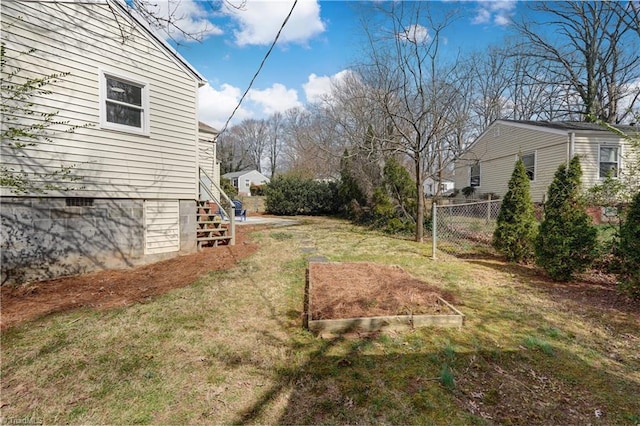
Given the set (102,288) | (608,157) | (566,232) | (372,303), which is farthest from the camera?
(608,157)

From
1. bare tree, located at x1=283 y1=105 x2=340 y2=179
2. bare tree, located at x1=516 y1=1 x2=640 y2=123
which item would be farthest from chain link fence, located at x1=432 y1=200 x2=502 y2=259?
bare tree, located at x1=516 y1=1 x2=640 y2=123

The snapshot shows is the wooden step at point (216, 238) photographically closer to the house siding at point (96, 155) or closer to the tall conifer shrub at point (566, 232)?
the house siding at point (96, 155)

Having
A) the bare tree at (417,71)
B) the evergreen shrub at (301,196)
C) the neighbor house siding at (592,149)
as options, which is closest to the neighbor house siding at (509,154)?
the neighbor house siding at (592,149)

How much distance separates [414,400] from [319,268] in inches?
141

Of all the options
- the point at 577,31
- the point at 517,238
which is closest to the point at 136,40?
the point at 517,238

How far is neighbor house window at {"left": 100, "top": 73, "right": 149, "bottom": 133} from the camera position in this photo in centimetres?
555

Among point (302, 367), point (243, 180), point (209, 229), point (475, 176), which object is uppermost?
point (243, 180)

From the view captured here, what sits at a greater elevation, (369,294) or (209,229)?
(209,229)

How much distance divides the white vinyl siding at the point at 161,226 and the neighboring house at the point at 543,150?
9316mm

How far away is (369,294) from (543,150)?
1377 centimetres

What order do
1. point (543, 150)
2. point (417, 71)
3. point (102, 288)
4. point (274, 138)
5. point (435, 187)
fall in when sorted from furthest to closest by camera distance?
1. point (274, 138)
2. point (435, 187)
3. point (543, 150)
4. point (417, 71)
5. point (102, 288)

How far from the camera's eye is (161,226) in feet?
21.4

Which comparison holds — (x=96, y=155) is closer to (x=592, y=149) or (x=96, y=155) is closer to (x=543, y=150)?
(x=543, y=150)

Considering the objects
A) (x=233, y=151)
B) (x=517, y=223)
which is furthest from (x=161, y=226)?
(x=233, y=151)
